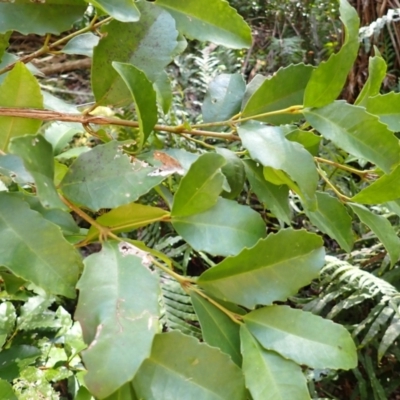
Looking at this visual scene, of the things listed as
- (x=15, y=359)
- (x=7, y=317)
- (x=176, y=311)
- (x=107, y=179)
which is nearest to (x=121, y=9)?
(x=107, y=179)

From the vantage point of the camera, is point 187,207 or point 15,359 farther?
point 15,359

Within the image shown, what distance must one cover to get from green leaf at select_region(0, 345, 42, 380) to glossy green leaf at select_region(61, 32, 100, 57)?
649mm

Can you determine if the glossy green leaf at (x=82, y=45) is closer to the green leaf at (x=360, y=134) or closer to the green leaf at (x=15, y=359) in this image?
the green leaf at (x=360, y=134)

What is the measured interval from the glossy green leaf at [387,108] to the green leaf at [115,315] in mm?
294

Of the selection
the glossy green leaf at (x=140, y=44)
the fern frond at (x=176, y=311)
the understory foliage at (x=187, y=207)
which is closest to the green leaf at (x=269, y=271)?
the understory foliage at (x=187, y=207)

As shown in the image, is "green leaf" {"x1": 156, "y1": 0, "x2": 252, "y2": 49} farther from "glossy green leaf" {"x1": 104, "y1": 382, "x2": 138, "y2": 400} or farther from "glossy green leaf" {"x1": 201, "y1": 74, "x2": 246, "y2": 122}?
"glossy green leaf" {"x1": 104, "y1": 382, "x2": 138, "y2": 400}

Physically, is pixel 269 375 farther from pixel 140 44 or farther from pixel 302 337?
pixel 140 44

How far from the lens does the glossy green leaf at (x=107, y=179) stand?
38 centimetres

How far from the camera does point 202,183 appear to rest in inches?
15.6

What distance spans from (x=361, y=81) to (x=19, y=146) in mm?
1911

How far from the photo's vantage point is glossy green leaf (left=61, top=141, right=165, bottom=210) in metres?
0.38

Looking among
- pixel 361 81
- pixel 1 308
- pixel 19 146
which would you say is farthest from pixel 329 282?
Answer: pixel 19 146

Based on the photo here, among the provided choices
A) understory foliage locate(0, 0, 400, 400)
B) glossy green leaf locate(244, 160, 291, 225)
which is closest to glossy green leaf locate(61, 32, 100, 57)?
understory foliage locate(0, 0, 400, 400)

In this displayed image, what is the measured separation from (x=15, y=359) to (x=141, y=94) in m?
0.75
